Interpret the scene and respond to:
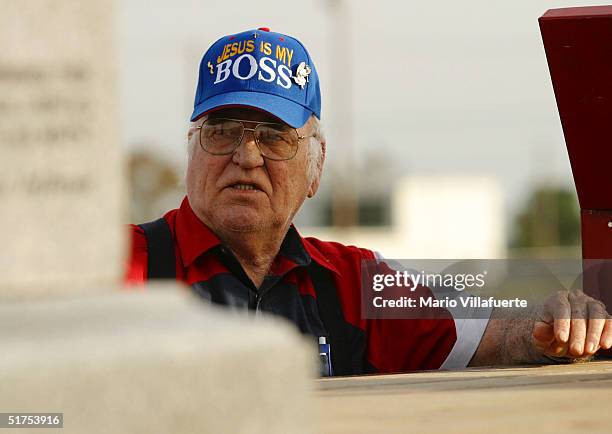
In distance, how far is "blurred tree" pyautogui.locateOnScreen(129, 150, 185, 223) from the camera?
130 feet

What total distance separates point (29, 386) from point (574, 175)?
99.7 inches

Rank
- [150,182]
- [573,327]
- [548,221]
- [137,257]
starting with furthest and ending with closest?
[548,221] < [150,182] < [137,257] < [573,327]

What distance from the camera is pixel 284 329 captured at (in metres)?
1.52

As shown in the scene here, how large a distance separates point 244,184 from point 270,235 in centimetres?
22

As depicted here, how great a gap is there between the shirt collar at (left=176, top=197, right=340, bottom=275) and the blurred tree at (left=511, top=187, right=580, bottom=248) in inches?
1693

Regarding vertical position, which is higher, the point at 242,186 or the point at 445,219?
the point at 445,219

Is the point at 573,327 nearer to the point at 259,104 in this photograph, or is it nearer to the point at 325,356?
the point at 325,356

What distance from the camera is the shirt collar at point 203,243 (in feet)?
10.9

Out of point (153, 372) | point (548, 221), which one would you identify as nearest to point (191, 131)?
point (153, 372)

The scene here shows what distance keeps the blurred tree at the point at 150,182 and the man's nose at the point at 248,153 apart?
117 ft

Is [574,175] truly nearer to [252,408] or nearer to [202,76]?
[202,76]

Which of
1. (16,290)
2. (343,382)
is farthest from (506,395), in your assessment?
(16,290)

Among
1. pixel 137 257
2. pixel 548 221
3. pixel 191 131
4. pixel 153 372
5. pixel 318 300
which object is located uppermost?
pixel 548 221

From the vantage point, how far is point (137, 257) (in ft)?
10.6
